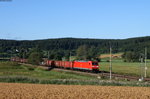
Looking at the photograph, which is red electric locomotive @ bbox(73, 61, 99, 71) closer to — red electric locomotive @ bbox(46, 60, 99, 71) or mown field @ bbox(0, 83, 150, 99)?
red electric locomotive @ bbox(46, 60, 99, 71)

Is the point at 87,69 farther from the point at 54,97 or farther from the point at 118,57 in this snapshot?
the point at 118,57

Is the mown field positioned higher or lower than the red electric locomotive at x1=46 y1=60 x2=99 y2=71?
lower

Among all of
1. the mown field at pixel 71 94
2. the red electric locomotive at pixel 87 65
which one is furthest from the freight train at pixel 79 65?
the mown field at pixel 71 94

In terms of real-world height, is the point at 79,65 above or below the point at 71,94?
above

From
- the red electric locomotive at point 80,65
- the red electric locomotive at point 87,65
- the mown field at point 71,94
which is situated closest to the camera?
the mown field at point 71,94

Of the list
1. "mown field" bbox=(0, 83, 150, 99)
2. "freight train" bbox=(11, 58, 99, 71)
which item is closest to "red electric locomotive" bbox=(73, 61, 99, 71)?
"freight train" bbox=(11, 58, 99, 71)

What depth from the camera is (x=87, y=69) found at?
77.6 meters

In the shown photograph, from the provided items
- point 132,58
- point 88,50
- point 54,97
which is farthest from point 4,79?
point 88,50

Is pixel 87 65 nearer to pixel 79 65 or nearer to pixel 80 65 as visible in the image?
pixel 80 65

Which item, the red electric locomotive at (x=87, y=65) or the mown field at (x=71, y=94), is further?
the red electric locomotive at (x=87, y=65)

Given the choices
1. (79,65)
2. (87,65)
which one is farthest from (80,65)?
(87,65)

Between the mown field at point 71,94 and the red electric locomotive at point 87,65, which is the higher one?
the red electric locomotive at point 87,65

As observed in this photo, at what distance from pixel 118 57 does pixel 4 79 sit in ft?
428

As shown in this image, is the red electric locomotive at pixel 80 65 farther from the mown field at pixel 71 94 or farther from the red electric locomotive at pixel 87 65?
the mown field at pixel 71 94
